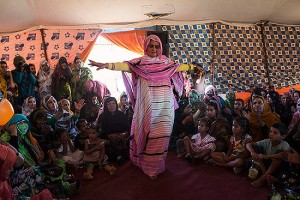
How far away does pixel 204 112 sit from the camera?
16.3ft

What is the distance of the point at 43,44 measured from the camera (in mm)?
7344

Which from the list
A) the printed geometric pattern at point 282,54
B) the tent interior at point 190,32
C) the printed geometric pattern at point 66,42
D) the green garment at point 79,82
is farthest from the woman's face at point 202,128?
the printed geometric pattern at point 282,54

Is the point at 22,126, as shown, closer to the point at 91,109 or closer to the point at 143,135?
the point at 143,135

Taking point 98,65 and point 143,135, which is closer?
point 98,65

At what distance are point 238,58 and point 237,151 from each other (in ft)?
14.4

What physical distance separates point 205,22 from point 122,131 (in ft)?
13.0

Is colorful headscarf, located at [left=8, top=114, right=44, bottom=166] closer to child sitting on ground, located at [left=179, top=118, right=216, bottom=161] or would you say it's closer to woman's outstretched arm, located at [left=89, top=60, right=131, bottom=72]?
woman's outstretched arm, located at [left=89, top=60, right=131, bottom=72]

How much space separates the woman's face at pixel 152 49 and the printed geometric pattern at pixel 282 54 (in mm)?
4870

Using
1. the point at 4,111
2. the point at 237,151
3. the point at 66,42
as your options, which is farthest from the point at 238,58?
the point at 4,111

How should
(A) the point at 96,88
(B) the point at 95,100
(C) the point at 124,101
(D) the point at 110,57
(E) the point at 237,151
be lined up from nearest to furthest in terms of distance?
(E) the point at 237,151, (C) the point at 124,101, (B) the point at 95,100, (A) the point at 96,88, (D) the point at 110,57

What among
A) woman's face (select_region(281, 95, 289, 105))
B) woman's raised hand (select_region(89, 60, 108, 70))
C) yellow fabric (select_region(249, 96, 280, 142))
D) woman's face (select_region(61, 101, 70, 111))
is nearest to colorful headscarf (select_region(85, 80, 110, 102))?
woman's face (select_region(61, 101, 70, 111))

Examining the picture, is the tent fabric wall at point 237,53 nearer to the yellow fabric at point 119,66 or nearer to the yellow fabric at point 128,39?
the yellow fabric at point 128,39

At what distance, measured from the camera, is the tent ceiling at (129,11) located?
6.24m

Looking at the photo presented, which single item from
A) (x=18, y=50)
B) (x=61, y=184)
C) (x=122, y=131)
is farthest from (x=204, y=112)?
(x=18, y=50)
